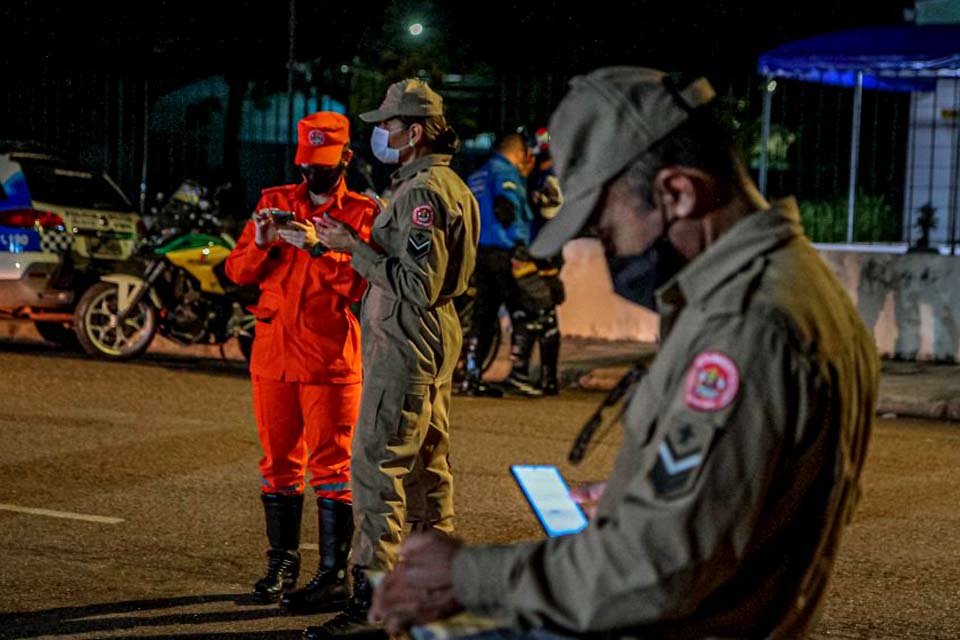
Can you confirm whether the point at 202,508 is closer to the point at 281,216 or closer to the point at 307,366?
the point at 307,366

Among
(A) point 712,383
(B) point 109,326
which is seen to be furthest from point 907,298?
(A) point 712,383

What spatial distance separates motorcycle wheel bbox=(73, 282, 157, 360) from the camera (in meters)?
13.5

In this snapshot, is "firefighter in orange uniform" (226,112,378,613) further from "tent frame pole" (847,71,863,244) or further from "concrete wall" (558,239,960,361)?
"tent frame pole" (847,71,863,244)

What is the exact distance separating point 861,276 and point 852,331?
12279 mm

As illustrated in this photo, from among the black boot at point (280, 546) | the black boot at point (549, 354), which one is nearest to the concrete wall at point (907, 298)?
A: the black boot at point (549, 354)

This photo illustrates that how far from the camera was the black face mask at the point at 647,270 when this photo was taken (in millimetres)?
2559

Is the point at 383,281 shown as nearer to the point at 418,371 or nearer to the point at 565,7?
the point at 418,371

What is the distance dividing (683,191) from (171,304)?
11.3 metres

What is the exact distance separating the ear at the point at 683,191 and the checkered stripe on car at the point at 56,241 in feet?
38.8

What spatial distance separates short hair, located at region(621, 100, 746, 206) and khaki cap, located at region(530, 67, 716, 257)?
1 centimetres

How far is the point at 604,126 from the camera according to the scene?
99.2 inches

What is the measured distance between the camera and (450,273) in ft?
18.3

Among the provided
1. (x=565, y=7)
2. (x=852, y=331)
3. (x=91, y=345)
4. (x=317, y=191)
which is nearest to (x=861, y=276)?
(x=91, y=345)

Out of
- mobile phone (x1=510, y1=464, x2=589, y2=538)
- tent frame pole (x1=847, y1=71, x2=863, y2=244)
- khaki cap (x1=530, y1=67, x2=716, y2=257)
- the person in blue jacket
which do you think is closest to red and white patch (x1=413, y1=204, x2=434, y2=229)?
mobile phone (x1=510, y1=464, x2=589, y2=538)
